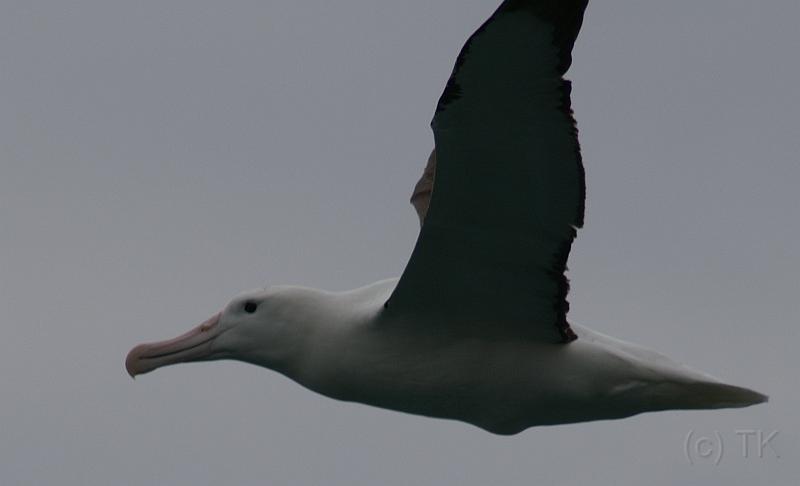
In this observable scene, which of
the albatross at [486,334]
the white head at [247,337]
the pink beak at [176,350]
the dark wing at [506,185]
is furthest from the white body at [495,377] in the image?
the pink beak at [176,350]

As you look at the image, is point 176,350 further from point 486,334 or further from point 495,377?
point 495,377

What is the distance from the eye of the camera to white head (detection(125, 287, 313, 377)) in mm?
13977

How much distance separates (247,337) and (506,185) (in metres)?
2.45

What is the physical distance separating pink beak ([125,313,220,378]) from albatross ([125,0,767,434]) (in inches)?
13.5

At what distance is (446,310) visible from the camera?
1366 cm

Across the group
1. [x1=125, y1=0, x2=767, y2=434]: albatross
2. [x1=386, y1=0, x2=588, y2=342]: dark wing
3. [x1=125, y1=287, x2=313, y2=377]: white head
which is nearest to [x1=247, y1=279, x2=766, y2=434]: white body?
[x1=125, y1=0, x2=767, y2=434]: albatross

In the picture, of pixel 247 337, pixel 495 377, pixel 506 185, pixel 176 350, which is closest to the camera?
pixel 506 185

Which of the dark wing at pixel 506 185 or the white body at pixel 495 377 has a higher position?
the dark wing at pixel 506 185

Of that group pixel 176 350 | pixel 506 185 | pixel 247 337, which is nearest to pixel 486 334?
pixel 506 185

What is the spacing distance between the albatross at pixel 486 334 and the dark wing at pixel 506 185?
1cm

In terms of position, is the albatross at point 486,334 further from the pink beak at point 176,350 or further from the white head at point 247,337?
the pink beak at point 176,350

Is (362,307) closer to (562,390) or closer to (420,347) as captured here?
(420,347)

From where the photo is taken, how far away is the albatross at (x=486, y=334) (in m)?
13.1

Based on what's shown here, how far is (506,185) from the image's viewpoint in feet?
42.8
